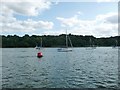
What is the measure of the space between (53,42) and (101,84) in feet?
577

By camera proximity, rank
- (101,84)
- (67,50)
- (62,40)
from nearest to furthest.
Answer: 1. (101,84)
2. (67,50)
3. (62,40)

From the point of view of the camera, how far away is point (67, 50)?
10706 cm

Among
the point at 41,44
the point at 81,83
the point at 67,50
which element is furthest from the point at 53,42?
the point at 81,83

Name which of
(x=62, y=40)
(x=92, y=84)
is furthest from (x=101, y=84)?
(x=62, y=40)

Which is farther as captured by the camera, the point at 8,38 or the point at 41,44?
the point at 8,38

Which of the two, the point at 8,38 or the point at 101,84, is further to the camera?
the point at 8,38

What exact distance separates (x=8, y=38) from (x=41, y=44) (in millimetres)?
35713

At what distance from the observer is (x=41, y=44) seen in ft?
615

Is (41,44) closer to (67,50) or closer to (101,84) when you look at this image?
(67,50)

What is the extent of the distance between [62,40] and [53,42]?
568 inches

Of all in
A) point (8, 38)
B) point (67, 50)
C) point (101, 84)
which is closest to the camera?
point (101, 84)

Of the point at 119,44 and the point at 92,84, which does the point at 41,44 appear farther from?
the point at 92,84

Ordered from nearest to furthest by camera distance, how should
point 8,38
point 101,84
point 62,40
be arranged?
point 101,84, point 62,40, point 8,38

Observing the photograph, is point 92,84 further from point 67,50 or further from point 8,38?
point 8,38
